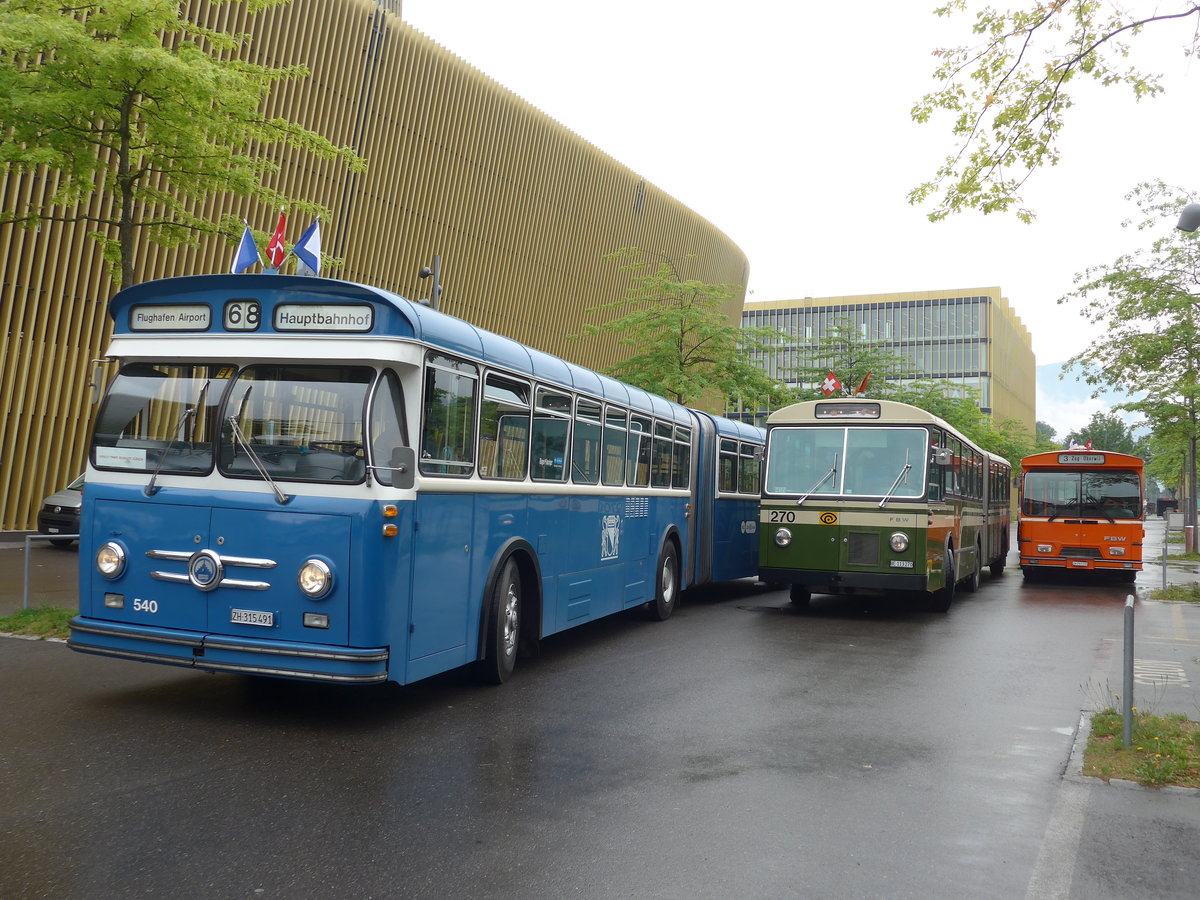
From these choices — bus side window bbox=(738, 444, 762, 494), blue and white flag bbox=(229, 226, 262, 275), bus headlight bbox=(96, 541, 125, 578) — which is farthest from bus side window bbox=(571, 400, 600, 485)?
bus side window bbox=(738, 444, 762, 494)

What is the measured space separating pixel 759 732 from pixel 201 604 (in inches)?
153

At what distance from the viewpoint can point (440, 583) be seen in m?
7.37

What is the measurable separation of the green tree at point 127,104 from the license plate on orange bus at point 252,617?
5580mm

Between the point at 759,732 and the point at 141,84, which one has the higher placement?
the point at 141,84

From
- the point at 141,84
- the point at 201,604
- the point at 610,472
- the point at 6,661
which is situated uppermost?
the point at 141,84

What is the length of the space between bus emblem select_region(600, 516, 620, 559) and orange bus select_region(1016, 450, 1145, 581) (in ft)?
41.4

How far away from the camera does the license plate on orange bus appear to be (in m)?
6.70

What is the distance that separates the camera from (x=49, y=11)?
397 inches

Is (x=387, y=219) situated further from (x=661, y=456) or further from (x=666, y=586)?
(x=666, y=586)

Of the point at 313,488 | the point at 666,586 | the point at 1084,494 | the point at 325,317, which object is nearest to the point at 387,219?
the point at 666,586

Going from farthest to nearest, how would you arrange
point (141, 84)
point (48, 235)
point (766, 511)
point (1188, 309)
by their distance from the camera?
point (1188, 309)
point (48, 235)
point (766, 511)
point (141, 84)

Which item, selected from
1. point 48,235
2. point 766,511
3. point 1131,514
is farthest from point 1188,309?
point 48,235

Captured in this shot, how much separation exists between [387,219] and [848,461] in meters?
19.4

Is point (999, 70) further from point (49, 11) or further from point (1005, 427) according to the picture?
point (1005, 427)
